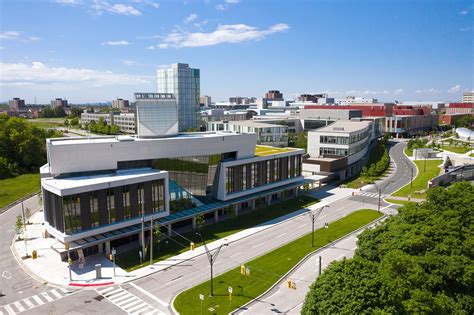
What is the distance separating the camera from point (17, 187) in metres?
100

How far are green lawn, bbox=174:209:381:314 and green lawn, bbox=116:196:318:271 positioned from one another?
10.7m

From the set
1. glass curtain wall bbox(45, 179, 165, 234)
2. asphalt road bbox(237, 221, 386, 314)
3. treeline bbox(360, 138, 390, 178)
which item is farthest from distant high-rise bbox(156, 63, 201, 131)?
asphalt road bbox(237, 221, 386, 314)

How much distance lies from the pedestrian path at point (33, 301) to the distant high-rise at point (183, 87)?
134 metres

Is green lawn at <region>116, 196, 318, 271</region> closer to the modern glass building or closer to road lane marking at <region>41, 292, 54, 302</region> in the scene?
the modern glass building

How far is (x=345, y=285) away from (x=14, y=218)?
70.5 meters

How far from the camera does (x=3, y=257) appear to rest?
56.4m

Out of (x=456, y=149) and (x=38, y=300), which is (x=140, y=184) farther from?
(x=456, y=149)

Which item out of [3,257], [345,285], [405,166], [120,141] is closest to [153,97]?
[120,141]

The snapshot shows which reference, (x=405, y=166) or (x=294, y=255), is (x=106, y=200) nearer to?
(x=294, y=255)

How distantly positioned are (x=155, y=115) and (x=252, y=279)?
37234mm

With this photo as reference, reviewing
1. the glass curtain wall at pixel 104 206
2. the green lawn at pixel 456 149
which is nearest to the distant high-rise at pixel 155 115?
A: the glass curtain wall at pixel 104 206

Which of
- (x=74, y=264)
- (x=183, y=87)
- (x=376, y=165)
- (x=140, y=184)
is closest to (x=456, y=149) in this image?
(x=376, y=165)

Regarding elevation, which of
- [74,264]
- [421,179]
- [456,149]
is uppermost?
[456,149]

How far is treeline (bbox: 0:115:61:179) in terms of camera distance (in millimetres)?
117625
